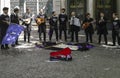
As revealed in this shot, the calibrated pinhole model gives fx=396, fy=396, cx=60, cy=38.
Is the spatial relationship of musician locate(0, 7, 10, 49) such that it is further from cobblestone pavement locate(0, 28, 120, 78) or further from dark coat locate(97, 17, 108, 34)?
dark coat locate(97, 17, 108, 34)

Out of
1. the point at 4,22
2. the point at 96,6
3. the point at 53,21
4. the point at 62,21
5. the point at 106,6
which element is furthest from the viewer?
the point at 106,6

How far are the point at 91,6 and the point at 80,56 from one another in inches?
499

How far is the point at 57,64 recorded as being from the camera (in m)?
13.2

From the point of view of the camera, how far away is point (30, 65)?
42.8 feet

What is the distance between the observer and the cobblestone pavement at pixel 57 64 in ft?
37.6

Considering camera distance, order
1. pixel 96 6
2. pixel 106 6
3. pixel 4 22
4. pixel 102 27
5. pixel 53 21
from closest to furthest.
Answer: pixel 4 22 → pixel 102 27 → pixel 53 21 → pixel 96 6 → pixel 106 6

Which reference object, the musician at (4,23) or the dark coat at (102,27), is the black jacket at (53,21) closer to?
the dark coat at (102,27)

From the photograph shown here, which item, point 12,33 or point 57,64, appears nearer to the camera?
point 57,64

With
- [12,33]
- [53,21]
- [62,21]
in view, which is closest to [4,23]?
[12,33]

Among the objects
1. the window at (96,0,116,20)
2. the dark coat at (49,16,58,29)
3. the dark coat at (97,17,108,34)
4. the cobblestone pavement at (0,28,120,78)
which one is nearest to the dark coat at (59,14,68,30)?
the dark coat at (49,16,58,29)

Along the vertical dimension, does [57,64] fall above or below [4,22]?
below

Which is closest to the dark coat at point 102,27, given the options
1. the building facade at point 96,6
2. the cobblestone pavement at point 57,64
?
the cobblestone pavement at point 57,64

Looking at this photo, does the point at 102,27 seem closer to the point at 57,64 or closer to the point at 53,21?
the point at 53,21

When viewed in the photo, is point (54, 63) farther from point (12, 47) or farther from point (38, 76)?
point (12, 47)
